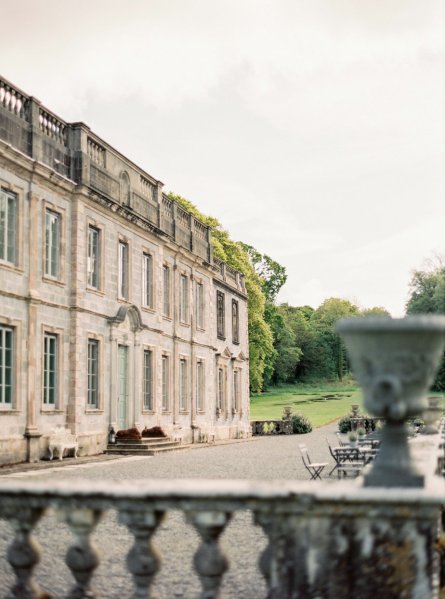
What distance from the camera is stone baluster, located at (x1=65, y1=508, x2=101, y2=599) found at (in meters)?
4.11

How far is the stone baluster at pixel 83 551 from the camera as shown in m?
4.11

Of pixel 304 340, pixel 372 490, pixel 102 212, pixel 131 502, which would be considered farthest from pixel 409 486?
pixel 304 340

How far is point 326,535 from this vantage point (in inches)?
155

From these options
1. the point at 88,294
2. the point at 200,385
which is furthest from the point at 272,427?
the point at 88,294

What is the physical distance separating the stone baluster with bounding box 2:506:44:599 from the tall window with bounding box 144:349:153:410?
23.5 metres

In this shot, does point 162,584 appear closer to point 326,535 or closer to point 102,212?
point 326,535

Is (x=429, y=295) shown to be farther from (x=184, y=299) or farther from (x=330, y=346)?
(x=184, y=299)

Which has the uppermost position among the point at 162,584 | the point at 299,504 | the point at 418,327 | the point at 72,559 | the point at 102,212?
the point at 102,212

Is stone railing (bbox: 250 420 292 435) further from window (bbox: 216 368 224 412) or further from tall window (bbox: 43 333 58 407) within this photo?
tall window (bbox: 43 333 58 407)

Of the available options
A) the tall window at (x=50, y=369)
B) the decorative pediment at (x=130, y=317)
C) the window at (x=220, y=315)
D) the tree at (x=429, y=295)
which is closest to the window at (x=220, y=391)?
the window at (x=220, y=315)

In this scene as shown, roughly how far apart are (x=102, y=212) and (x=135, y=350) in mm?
4793

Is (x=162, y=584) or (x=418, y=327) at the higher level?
(x=418, y=327)

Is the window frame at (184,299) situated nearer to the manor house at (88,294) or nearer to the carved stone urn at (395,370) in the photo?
the manor house at (88,294)

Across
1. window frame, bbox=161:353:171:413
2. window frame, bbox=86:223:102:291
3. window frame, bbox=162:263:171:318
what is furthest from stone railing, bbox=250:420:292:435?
window frame, bbox=86:223:102:291
